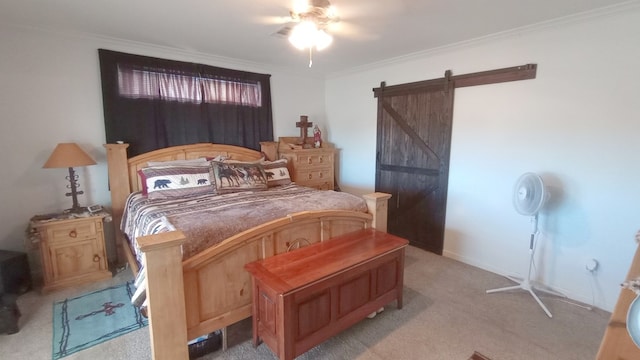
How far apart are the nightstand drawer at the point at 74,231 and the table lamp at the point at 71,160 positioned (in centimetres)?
21

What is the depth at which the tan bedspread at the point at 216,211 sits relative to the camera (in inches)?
73.5

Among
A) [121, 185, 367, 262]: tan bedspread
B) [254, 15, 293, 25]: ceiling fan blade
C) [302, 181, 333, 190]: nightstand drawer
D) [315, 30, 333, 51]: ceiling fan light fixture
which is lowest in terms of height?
[302, 181, 333, 190]: nightstand drawer

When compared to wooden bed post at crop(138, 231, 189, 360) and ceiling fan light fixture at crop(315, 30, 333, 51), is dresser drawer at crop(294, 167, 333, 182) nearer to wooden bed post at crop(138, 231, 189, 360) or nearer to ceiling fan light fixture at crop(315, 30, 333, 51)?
ceiling fan light fixture at crop(315, 30, 333, 51)

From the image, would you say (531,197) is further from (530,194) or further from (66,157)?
(66,157)

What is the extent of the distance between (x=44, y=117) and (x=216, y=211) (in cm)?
211

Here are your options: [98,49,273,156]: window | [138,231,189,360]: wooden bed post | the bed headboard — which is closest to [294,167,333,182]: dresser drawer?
[98,49,273,156]: window

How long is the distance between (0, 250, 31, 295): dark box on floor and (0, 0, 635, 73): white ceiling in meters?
2.01

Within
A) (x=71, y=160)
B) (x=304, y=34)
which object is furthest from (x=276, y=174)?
(x=71, y=160)

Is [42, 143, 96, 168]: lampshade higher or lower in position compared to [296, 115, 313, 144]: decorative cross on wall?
lower

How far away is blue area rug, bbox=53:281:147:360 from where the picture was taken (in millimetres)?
2014

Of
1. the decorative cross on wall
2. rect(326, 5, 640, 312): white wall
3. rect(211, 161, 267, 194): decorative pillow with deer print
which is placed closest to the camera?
rect(326, 5, 640, 312): white wall

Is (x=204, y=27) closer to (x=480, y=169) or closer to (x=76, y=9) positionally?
(x=76, y=9)

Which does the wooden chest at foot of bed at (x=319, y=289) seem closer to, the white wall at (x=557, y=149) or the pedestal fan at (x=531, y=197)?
the pedestal fan at (x=531, y=197)

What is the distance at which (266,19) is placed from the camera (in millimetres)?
2449
